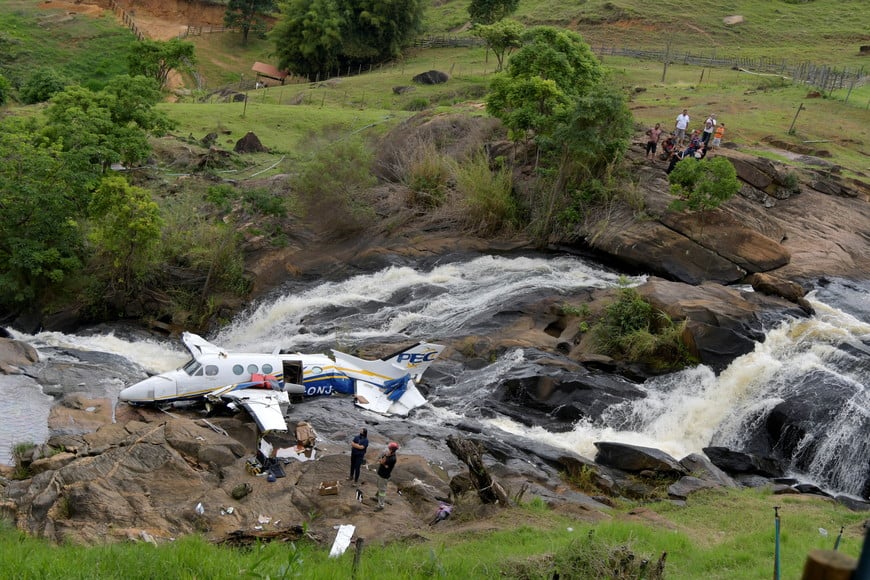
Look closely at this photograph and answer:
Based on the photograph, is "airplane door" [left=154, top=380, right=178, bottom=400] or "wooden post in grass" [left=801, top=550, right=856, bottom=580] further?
"airplane door" [left=154, top=380, right=178, bottom=400]

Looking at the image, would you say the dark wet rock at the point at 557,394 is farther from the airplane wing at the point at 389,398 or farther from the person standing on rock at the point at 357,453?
the person standing on rock at the point at 357,453

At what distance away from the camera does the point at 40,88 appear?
5162 centimetres

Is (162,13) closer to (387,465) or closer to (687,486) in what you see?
(387,465)

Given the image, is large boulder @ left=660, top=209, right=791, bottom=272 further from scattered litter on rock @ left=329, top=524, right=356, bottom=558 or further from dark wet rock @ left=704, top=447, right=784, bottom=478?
scattered litter on rock @ left=329, top=524, right=356, bottom=558

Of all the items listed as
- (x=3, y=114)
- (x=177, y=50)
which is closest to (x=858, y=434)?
(x=3, y=114)

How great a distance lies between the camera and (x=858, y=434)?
2153 centimetres

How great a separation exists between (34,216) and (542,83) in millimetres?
22581

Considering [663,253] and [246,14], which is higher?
[246,14]

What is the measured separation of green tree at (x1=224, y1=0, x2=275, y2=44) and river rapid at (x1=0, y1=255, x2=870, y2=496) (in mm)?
67152

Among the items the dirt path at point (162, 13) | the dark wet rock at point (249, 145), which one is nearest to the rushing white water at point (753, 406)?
the dark wet rock at point (249, 145)

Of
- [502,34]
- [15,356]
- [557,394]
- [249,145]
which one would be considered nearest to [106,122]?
[249,145]

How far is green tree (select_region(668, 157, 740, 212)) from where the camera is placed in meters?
30.3

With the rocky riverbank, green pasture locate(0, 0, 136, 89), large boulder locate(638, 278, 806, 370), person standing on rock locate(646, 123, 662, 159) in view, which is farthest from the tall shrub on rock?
green pasture locate(0, 0, 136, 89)

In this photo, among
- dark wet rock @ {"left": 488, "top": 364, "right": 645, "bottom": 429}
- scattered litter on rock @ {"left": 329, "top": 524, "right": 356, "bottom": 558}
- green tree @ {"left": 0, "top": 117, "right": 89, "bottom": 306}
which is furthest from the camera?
green tree @ {"left": 0, "top": 117, "right": 89, "bottom": 306}
